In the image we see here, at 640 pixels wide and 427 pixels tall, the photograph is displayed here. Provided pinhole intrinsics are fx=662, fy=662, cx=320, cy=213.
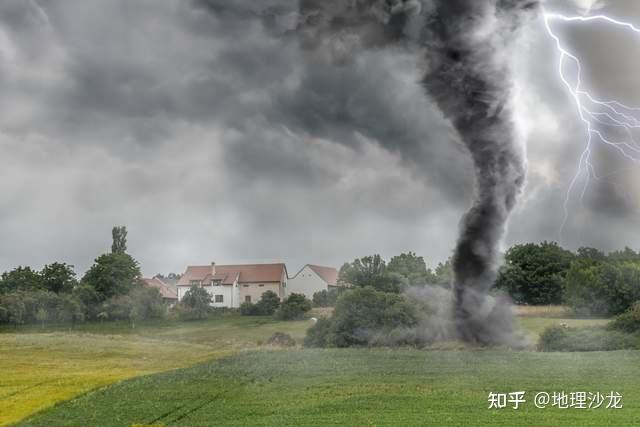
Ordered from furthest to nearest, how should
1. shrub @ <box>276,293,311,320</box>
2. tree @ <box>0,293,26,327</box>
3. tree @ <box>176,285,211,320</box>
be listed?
1. tree @ <box>0,293,26,327</box>
2. tree @ <box>176,285,211,320</box>
3. shrub @ <box>276,293,311,320</box>

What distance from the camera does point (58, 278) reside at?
102 metres

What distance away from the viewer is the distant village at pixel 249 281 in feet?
330

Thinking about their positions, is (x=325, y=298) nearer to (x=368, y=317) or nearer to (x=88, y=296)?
(x=368, y=317)

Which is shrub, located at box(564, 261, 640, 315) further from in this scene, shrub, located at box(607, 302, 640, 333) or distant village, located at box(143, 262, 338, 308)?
distant village, located at box(143, 262, 338, 308)

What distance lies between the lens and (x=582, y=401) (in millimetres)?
27156

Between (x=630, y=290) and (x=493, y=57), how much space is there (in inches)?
987

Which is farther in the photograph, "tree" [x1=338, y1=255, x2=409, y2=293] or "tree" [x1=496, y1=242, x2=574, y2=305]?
"tree" [x1=338, y1=255, x2=409, y2=293]

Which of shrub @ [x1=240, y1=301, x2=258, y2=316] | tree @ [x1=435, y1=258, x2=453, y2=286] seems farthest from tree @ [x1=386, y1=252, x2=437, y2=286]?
shrub @ [x1=240, y1=301, x2=258, y2=316]

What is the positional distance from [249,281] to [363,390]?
7389cm

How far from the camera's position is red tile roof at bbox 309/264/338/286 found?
106 m

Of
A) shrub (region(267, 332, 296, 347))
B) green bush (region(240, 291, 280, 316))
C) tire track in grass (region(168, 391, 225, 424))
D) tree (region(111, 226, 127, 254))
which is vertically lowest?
tire track in grass (region(168, 391, 225, 424))

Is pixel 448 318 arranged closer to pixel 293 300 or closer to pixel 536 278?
pixel 536 278

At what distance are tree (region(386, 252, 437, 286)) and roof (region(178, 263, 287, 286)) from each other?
29857mm

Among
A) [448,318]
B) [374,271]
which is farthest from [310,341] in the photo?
[374,271]
